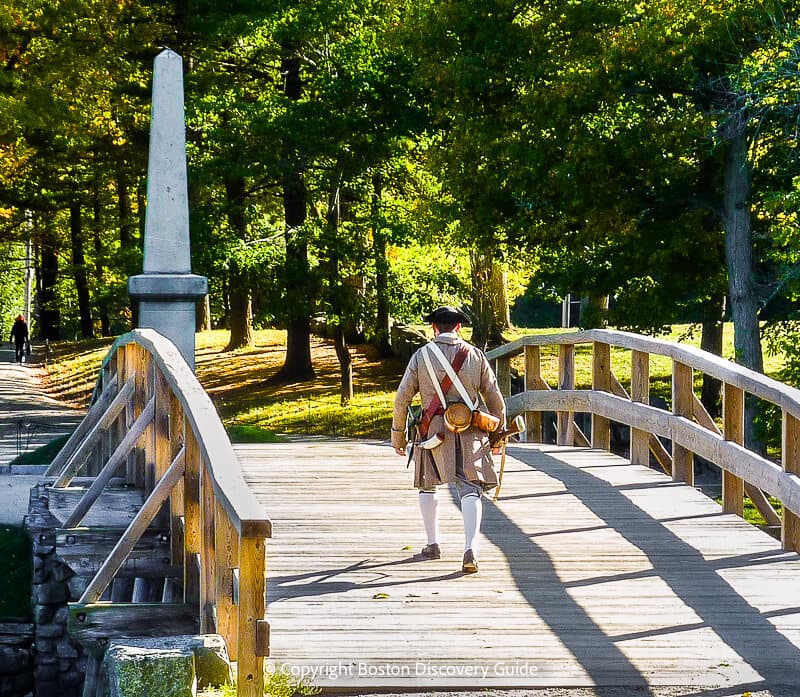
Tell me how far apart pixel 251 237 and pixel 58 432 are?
23.1 ft

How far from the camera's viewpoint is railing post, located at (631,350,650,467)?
1152 cm

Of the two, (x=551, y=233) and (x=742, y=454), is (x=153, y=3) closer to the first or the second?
(x=551, y=233)

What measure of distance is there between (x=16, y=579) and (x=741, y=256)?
38.6 ft

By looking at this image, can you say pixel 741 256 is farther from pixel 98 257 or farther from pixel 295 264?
pixel 98 257

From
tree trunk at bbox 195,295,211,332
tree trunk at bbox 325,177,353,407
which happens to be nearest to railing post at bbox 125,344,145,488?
tree trunk at bbox 325,177,353,407

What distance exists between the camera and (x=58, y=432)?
24.4m

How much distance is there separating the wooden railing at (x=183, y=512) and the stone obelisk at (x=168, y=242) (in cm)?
68

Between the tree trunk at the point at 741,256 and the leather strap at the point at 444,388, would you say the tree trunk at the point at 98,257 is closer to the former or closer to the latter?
the tree trunk at the point at 741,256

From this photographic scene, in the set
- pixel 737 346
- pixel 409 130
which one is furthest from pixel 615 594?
pixel 409 130

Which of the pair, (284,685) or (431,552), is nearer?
(284,685)

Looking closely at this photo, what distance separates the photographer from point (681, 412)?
1067cm

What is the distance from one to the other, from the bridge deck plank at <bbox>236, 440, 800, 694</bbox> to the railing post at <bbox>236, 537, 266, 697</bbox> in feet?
3.62

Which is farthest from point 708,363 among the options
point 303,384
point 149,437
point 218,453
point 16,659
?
point 303,384

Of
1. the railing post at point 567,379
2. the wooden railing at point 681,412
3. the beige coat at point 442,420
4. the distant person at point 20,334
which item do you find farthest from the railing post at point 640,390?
the distant person at point 20,334
